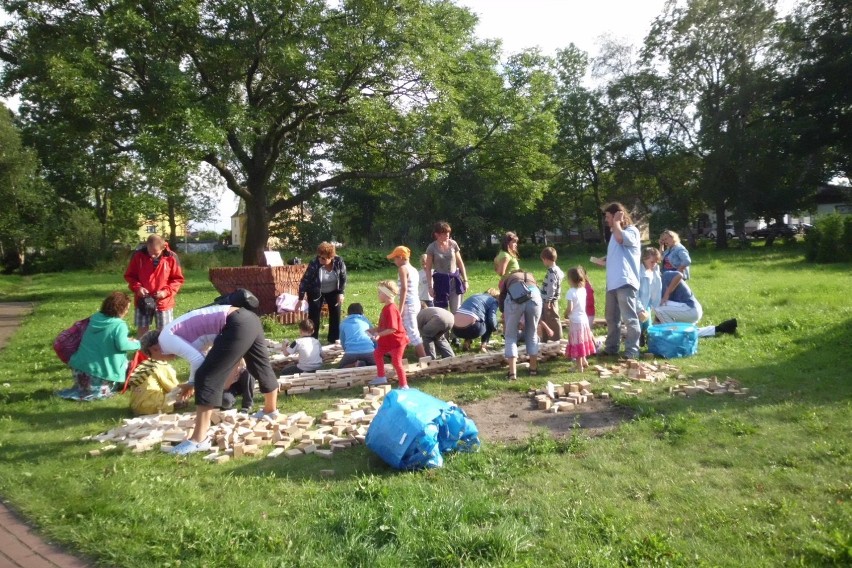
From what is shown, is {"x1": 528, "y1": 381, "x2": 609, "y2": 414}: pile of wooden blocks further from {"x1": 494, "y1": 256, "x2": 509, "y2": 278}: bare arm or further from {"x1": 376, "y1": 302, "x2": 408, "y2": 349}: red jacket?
{"x1": 494, "y1": 256, "x2": 509, "y2": 278}: bare arm

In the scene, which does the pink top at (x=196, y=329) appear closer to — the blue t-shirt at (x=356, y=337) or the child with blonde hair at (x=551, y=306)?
the blue t-shirt at (x=356, y=337)

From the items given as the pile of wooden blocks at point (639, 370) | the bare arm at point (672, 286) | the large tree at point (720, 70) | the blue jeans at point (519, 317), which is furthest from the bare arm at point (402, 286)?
the large tree at point (720, 70)

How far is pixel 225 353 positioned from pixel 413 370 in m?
2.99

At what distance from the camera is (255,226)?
23.7 metres

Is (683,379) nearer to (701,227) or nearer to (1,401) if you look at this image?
(1,401)

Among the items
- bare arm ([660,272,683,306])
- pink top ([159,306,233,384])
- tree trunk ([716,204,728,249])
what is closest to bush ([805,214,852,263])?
tree trunk ([716,204,728,249])

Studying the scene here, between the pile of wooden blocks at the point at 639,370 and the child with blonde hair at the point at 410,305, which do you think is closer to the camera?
the pile of wooden blocks at the point at 639,370

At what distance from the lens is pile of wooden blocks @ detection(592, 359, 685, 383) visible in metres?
7.84

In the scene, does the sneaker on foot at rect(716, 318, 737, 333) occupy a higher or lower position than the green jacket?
lower

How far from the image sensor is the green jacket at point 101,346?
7734 millimetres

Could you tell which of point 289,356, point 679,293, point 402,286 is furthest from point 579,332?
point 289,356

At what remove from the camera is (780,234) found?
42.9 meters

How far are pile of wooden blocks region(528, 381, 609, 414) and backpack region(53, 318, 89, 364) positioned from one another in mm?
5405

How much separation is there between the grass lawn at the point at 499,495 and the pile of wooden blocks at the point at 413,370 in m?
0.57
